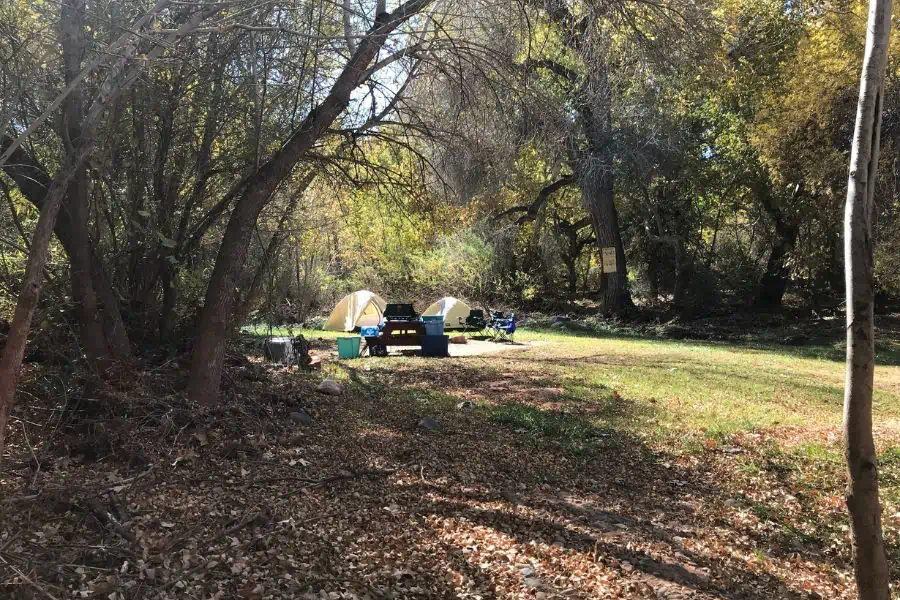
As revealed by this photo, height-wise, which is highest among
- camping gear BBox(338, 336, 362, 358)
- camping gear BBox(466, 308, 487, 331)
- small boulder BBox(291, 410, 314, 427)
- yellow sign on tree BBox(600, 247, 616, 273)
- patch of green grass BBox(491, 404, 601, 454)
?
yellow sign on tree BBox(600, 247, 616, 273)

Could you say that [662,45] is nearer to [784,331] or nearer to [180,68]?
[180,68]

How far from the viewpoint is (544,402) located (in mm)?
8141

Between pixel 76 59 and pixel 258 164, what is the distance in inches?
80.5

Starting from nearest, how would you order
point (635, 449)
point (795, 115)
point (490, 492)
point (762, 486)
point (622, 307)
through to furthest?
1. point (490, 492)
2. point (762, 486)
3. point (635, 449)
4. point (795, 115)
5. point (622, 307)

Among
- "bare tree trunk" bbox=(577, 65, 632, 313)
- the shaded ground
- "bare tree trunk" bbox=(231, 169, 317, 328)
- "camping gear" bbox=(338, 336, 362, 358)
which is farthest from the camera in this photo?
"bare tree trunk" bbox=(577, 65, 632, 313)

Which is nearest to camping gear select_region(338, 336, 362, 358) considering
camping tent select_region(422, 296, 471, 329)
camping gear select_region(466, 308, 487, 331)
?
camping gear select_region(466, 308, 487, 331)

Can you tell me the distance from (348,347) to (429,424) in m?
6.02

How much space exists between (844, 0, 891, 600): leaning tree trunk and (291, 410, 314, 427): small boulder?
190 inches

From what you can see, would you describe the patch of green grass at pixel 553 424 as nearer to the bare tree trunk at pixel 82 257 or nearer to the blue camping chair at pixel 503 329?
the bare tree trunk at pixel 82 257

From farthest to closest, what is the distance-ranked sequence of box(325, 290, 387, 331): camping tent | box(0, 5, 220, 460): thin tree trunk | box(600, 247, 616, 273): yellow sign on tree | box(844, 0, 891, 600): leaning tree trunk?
box(600, 247, 616, 273): yellow sign on tree → box(325, 290, 387, 331): camping tent → box(0, 5, 220, 460): thin tree trunk → box(844, 0, 891, 600): leaning tree trunk

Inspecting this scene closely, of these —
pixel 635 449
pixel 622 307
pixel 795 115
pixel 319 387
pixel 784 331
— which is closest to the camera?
pixel 635 449

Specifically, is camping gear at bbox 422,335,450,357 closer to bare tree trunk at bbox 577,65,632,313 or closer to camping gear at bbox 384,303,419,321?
camping gear at bbox 384,303,419,321

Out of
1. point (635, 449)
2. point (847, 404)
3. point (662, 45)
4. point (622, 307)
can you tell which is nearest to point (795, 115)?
point (622, 307)

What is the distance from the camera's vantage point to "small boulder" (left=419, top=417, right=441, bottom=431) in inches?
261
